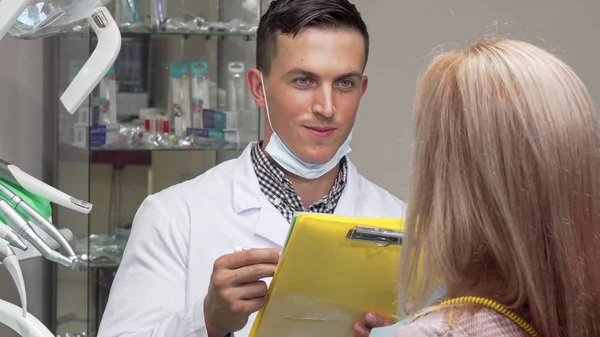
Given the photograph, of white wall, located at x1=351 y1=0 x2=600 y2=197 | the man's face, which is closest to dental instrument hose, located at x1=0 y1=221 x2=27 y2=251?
the man's face

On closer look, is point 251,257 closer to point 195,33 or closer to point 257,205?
point 257,205

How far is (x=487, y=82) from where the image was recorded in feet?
3.84

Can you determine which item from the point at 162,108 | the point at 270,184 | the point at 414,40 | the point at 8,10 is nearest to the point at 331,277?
the point at 270,184

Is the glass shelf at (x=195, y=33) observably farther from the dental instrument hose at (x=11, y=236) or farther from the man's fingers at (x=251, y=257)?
the man's fingers at (x=251, y=257)

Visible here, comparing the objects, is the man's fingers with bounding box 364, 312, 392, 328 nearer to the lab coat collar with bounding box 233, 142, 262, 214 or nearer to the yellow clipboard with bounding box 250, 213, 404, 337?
the yellow clipboard with bounding box 250, 213, 404, 337

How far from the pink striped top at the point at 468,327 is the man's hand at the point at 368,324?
22.8 inches

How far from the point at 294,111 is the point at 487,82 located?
1049mm

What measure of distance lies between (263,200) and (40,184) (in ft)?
1.95

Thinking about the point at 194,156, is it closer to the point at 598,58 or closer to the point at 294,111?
the point at 294,111

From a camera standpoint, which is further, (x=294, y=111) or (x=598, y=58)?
(x=598, y=58)

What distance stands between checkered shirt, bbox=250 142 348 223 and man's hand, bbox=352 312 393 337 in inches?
20.4

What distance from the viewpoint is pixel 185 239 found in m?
2.15

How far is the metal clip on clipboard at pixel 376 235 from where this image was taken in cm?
157

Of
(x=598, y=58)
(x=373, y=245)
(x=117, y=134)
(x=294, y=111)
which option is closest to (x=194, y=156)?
(x=117, y=134)
